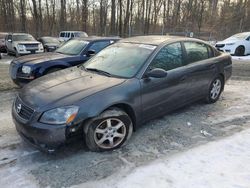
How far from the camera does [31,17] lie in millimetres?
35906

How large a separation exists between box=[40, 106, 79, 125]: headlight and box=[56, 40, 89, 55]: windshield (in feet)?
13.6

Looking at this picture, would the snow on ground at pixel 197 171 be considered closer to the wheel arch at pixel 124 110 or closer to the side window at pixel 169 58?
the wheel arch at pixel 124 110

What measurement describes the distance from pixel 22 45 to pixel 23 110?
12767mm

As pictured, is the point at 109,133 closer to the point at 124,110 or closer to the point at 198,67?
the point at 124,110

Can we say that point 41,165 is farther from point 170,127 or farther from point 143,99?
point 170,127

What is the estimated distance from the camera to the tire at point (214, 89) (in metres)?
5.60

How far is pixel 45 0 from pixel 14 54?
22050 millimetres

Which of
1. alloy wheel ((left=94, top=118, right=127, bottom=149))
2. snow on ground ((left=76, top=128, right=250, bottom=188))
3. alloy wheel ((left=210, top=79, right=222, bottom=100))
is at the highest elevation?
alloy wheel ((left=210, top=79, right=222, bottom=100))

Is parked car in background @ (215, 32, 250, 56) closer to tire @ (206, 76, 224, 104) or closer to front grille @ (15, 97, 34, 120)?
tire @ (206, 76, 224, 104)

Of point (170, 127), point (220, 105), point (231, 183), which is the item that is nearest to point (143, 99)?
point (170, 127)

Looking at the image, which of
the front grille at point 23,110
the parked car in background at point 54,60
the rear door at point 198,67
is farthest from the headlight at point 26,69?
the rear door at point 198,67

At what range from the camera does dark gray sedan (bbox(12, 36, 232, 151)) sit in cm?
324

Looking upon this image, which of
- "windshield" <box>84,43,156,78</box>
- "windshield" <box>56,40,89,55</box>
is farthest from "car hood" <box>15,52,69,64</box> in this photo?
"windshield" <box>84,43,156,78</box>

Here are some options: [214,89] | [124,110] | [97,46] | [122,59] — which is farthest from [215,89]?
[97,46]
